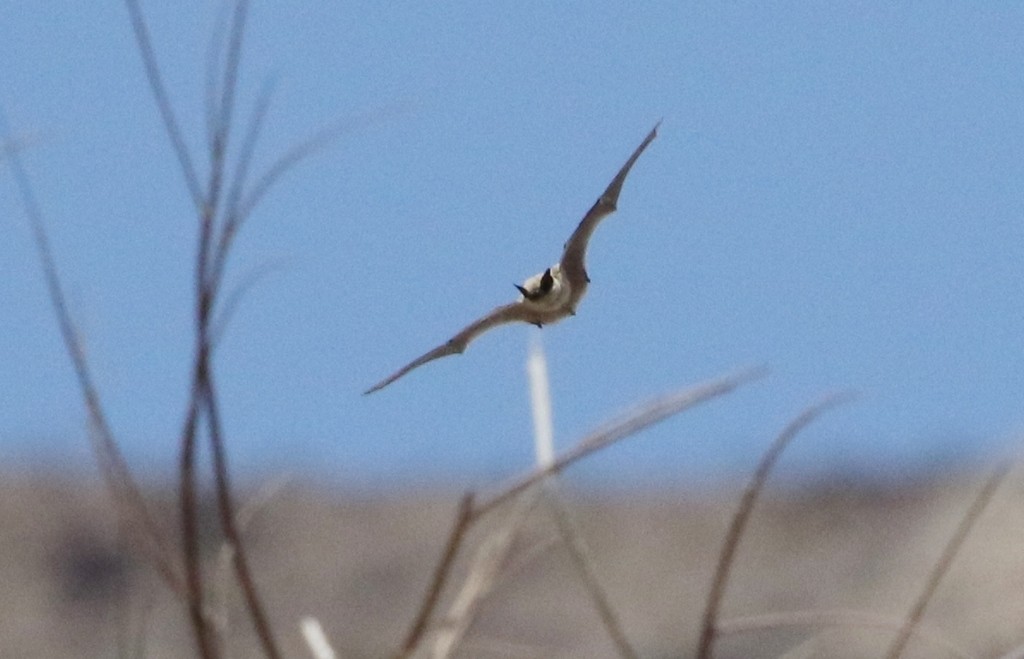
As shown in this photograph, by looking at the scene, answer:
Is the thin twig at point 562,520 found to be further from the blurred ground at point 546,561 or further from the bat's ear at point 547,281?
the blurred ground at point 546,561

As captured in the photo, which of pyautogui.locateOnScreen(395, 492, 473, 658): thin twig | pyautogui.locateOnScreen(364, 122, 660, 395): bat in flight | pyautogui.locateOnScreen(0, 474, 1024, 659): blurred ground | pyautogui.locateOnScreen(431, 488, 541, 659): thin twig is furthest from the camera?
pyautogui.locateOnScreen(0, 474, 1024, 659): blurred ground

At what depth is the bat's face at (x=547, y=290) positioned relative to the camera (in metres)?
0.60

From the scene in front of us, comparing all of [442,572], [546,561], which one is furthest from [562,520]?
[546,561]

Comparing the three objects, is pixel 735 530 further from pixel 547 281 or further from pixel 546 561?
pixel 546 561

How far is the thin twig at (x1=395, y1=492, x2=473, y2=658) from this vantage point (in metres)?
0.90

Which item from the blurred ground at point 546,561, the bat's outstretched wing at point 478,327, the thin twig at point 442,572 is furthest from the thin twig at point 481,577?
the blurred ground at point 546,561

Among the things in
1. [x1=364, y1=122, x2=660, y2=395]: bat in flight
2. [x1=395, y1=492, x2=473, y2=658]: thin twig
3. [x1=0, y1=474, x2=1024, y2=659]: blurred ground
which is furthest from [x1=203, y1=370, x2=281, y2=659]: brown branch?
[x1=0, y1=474, x2=1024, y2=659]: blurred ground

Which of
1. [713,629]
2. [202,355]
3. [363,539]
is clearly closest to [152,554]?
[202,355]

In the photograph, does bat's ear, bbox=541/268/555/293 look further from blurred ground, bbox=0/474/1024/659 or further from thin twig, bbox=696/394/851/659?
blurred ground, bbox=0/474/1024/659

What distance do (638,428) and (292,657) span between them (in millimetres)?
3050

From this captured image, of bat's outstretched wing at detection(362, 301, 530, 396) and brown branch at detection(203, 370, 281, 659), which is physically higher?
brown branch at detection(203, 370, 281, 659)

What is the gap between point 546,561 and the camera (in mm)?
5961

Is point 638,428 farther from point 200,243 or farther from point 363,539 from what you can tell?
point 363,539

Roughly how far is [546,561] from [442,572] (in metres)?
5.05
